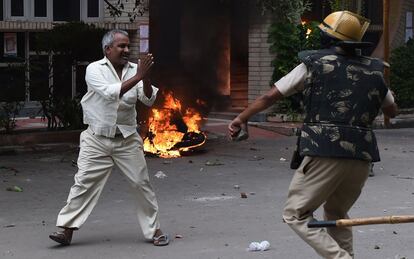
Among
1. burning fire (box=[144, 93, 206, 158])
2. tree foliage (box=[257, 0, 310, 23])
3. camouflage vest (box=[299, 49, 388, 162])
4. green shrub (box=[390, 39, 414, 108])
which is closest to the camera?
camouflage vest (box=[299, 49, 388, 162])

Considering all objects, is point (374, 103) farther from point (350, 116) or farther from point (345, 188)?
point (345, 188)

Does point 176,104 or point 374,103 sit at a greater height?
point 374,103

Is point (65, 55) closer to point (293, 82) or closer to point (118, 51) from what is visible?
point (118, 51)

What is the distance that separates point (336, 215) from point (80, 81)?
10.3 metres

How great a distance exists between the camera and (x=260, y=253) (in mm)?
6270

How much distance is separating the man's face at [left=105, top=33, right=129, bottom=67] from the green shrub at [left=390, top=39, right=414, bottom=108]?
11545 mm

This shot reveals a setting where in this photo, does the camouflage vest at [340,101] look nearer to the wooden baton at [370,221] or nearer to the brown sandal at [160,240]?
the wooden baton at [370,221]

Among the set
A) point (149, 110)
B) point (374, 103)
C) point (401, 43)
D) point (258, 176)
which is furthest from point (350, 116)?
point (401, 43)

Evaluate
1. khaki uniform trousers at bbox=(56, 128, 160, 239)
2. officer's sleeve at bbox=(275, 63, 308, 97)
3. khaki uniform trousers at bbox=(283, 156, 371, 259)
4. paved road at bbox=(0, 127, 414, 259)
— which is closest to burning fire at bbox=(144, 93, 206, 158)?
paved road at bbox=(0, 127, 414, 259)

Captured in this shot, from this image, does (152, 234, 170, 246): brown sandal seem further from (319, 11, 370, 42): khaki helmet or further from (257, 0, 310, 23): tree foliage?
(257, 0, 310, 23): tree foliage

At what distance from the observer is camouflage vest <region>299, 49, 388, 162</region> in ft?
15.6

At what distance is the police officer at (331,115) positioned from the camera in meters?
4.77

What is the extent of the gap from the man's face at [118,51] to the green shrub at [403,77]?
37.9ft

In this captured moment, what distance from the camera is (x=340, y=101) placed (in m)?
4.76
